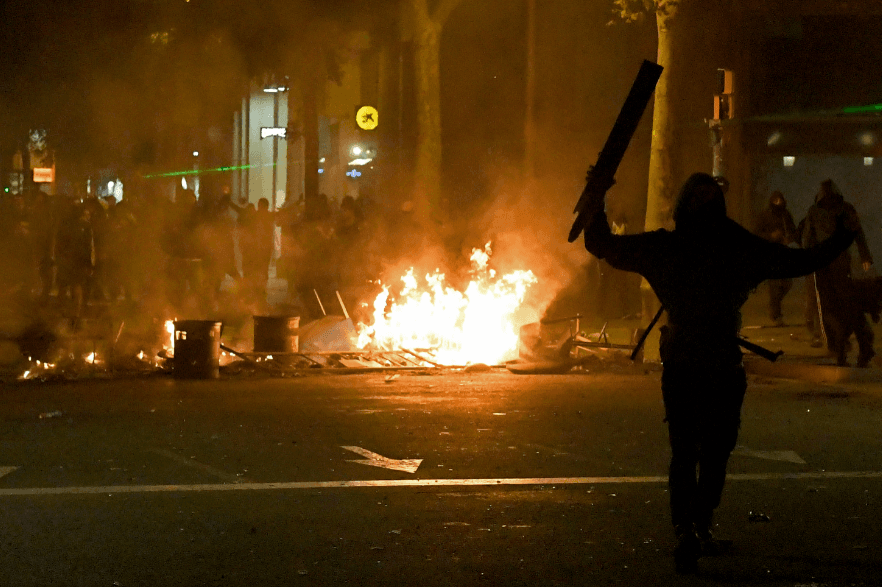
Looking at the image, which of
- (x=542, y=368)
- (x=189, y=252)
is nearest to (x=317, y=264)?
(x=189, y=252)

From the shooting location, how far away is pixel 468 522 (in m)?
6.08

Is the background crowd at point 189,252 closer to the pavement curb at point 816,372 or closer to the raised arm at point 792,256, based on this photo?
the pavement curb at point 816,372

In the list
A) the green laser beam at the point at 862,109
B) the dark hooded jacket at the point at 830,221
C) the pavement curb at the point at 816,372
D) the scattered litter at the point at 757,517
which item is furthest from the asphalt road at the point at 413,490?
the green laser beam at the point at 862,109

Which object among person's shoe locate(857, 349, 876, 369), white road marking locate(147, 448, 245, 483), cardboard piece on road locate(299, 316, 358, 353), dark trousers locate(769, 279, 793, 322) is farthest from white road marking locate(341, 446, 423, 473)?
dark trousers locate(769, 279, 793, 322)

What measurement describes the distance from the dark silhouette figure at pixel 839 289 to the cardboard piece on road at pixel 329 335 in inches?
→ 216

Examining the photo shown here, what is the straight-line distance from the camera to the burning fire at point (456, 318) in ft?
48.0

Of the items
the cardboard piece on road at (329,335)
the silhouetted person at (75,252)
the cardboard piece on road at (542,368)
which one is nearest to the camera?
the cardboard piece on road at (542,368)

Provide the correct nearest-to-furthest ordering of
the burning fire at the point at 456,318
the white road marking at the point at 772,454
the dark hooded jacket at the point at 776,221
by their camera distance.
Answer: the white road marking at the point at 772,454
the burning fire at the point at 456,318
the dark hooded jacket at the point at 776,221

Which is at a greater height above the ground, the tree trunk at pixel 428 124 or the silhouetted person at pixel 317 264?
the tree trunk at pixel 428 124

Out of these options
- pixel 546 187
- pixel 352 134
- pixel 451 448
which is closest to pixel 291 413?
pixel 451 448

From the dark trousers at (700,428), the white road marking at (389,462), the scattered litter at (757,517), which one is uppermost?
the dark trousers at (700,428)

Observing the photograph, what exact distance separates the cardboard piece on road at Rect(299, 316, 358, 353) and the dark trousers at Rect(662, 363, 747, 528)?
9.07m

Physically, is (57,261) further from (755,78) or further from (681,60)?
(755,78)

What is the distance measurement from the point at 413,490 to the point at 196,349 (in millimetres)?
6043
